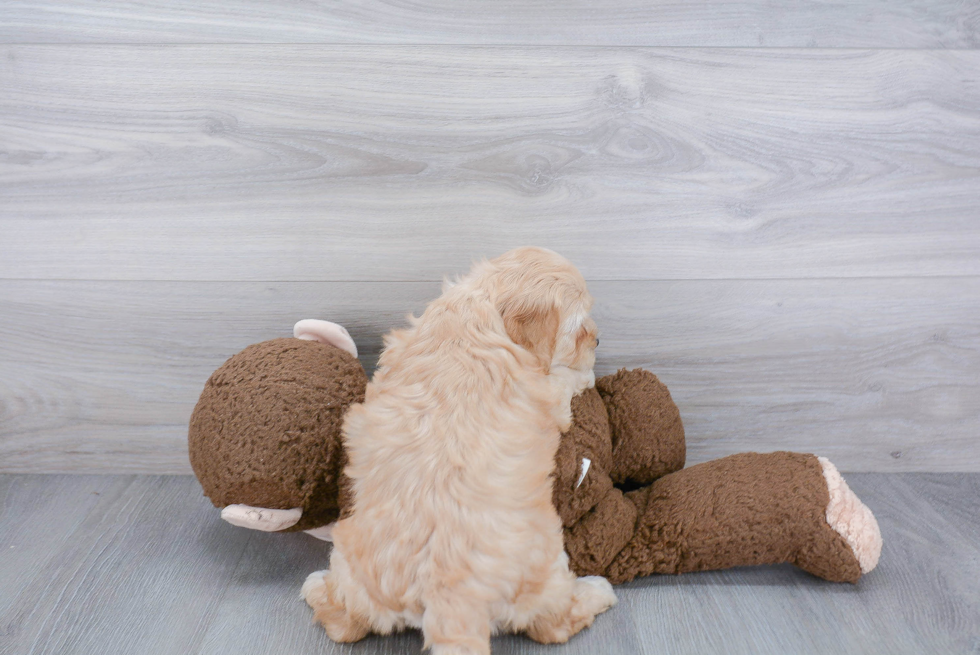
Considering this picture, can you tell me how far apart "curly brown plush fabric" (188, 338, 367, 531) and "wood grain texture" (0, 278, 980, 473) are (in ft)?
0.65

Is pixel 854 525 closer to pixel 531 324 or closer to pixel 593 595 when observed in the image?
pixel 593 595

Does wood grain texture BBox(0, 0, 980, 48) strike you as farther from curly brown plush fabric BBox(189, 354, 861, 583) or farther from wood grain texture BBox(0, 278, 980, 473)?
curly brown plush fabric BBox(189, 354, 861, 583)

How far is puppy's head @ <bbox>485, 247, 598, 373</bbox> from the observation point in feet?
3.15

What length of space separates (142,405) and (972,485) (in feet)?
5.42

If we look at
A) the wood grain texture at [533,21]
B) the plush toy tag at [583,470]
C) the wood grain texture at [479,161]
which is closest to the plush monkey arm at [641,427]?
the plush toy tag at [583,470]

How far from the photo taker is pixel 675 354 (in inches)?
51.6

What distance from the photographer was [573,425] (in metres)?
1.06

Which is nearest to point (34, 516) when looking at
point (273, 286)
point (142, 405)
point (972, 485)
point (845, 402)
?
point (142, 405)

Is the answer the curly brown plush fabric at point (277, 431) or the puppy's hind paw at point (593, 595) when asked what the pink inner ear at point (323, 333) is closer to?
the curly brown plush fabric at point (277, 431)

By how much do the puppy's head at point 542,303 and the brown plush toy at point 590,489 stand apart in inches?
4.8

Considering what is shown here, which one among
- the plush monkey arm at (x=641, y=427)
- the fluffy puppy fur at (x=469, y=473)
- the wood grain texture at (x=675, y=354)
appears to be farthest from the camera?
the wood grain texture at (x=675, y=354)

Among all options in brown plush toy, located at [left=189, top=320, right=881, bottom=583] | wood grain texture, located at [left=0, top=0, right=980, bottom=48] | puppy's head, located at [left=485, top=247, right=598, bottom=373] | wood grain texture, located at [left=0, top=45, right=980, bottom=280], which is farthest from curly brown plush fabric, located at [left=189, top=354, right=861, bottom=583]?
wood grain texture, located at [left=0, top=0, right=980, bottom=48]

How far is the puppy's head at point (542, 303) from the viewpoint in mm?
960

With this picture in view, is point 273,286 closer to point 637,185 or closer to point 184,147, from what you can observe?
point 184,147
